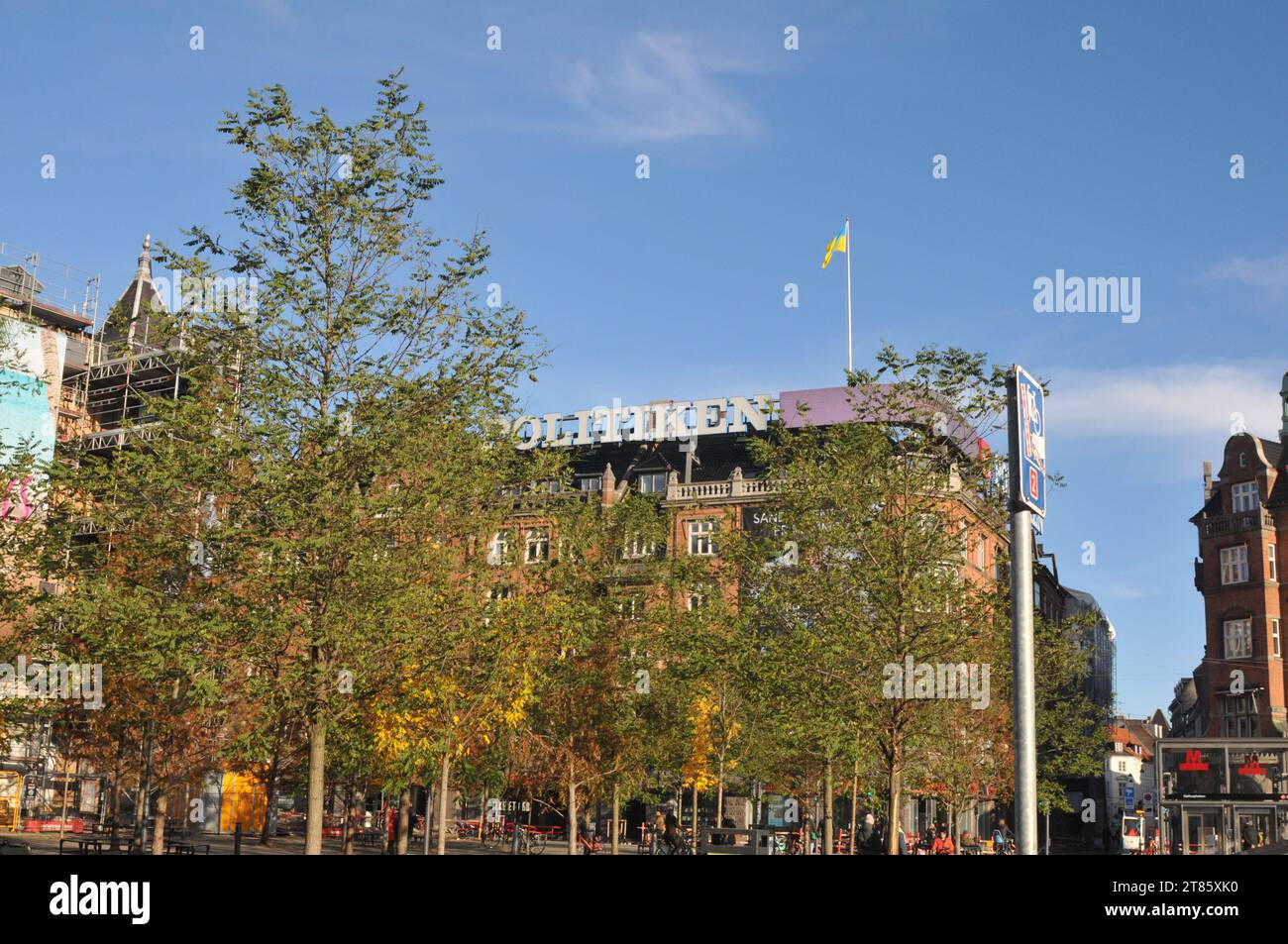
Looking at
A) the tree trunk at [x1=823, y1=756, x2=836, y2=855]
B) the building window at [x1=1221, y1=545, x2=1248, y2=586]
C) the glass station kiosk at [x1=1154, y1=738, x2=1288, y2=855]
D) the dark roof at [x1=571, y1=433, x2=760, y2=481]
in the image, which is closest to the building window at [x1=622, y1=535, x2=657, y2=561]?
the tree trunk at [x1=823, y1=756, x2=836, y2=855]

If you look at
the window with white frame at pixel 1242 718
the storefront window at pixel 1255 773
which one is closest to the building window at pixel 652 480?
the window with white frame at pixel 1242 718

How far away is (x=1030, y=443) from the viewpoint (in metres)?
11.8

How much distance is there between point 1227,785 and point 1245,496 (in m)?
31.5

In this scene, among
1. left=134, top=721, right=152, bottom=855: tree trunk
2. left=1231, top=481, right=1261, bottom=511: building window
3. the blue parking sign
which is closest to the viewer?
the blue parking sign

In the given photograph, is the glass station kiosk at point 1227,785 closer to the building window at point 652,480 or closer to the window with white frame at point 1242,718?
the window with white frame at point 1242,718

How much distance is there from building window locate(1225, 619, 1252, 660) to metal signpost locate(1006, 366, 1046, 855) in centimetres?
7244

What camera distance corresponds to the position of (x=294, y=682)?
2006 centimetres

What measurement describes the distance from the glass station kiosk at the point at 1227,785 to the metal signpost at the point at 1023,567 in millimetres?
46197

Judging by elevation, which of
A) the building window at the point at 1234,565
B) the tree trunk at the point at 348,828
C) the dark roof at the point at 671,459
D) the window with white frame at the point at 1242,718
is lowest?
the tree trunk at the point at 348,828

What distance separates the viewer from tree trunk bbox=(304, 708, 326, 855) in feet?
64.3

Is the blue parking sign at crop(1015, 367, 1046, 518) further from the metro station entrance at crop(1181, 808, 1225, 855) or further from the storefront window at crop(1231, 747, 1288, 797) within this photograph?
the storefront window at crop(1231, 747, 1288, 797)

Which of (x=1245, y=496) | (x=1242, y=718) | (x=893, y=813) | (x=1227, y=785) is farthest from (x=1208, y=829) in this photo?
(x=893, y=813)

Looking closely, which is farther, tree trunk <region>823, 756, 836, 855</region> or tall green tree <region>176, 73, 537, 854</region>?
tree trunk <region>823, 756, 836, 855</region>

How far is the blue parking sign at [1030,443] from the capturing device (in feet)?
37.8
